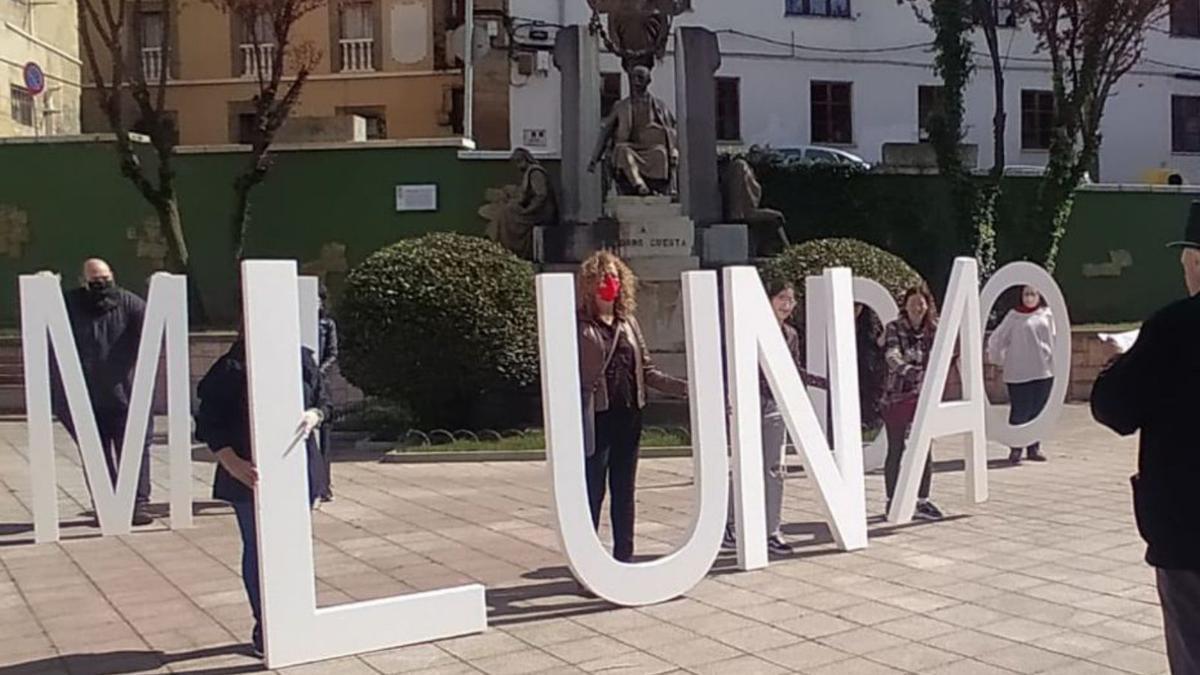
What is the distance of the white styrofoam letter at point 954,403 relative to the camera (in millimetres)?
9062

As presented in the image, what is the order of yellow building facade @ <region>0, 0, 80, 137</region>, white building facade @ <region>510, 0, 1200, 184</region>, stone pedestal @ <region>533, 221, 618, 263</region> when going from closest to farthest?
1. stone pedestal @ <region>533, 221, 618, 263</region>
2. yellow building facade @ <region>0, 0, 80, 137</region>
3. white building facade @ <region>510, 0, 1200, 184</region>

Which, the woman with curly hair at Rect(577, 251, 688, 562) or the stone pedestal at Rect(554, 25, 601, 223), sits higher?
the stone pedestal at Rect(554, 25, 601, 223)

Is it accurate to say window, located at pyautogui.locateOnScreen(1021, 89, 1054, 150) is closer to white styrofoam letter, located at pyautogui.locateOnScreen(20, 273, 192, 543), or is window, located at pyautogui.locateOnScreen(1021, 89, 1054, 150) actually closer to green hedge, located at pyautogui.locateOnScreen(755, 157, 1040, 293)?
green hedge, located at pyautogui.locateOnScreen(755, 157, 1040, 293)

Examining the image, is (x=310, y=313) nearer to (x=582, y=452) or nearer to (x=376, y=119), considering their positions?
(x=582, y=452)

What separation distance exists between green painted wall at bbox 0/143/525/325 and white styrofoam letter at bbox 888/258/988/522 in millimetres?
12119

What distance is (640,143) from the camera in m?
16.9

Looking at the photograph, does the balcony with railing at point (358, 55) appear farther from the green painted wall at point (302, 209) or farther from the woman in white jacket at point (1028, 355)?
the woman in white jacket at point (1028, 355)

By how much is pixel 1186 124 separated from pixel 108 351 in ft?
115

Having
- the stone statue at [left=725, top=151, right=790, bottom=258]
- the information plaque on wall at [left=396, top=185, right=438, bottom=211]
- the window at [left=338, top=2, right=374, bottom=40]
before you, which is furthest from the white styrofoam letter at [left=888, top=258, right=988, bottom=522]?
the window at [left=338, top=2, right=374, bottom=40]

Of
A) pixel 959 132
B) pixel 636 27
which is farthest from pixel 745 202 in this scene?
pixel 959 132

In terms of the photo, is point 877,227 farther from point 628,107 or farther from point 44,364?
point 44,364

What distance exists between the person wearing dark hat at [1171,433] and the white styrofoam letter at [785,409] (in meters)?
3.50

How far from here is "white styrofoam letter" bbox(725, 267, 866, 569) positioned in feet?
25.1

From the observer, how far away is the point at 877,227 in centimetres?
2188
